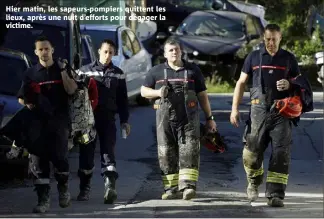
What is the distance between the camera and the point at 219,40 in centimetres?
2467

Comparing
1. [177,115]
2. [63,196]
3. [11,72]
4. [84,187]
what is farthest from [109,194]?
[11,72]

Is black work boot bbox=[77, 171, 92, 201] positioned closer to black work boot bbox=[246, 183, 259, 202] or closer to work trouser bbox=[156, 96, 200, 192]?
work trouser bbox=[156, 96, 200, 192]

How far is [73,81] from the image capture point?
1023 cm

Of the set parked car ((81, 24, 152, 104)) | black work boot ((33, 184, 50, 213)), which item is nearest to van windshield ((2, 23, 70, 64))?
parked car ((81, 24, 152, 104))

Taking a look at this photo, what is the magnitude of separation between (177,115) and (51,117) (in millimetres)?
1432

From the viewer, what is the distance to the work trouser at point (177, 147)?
10766mm

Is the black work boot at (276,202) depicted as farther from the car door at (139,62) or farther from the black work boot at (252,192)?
the car door at (139,62)

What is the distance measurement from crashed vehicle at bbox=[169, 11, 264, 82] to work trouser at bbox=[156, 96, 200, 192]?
42.3 ft

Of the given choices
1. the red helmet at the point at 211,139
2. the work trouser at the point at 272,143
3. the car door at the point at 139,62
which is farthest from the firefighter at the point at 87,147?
the car door at the point at 139,62

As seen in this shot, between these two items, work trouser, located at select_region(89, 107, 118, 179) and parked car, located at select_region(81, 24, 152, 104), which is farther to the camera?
parked car, located at select_region(81, 24, 152, 104)

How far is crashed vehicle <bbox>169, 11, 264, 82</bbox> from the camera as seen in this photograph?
2412 cm

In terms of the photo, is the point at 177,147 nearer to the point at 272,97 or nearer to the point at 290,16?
the point at 272,97

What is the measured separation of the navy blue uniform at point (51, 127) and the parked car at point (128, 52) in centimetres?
825

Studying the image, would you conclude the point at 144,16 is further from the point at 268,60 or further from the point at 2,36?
the point at 268,60
